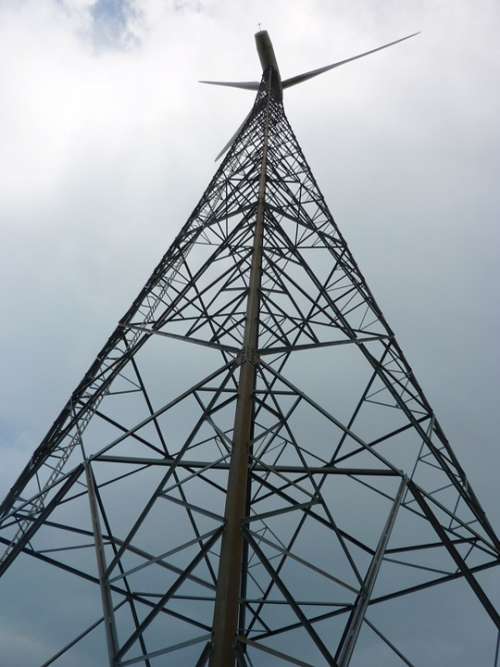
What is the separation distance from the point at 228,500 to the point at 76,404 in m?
5.44

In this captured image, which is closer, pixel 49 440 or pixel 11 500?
pixel 11 500

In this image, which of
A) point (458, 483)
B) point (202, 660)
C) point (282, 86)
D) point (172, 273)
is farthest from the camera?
point (282, 86)

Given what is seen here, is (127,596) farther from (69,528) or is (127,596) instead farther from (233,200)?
(233,200)

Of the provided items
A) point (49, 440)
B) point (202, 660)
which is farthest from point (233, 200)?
point (202, 660)

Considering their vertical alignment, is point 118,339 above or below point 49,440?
above

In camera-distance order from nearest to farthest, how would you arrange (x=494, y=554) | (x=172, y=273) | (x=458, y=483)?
1. (x=494, y=554)
2. (x=458, y=483)
3. (x=172, y=273)

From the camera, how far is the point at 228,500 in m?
5.13

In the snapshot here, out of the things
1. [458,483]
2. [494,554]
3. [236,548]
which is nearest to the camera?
[236,548]

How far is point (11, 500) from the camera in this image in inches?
326

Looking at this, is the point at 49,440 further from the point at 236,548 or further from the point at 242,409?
the point at 236,548

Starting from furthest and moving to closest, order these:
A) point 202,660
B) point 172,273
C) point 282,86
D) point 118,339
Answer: point 282,86, point 172,273, point 118,339, point 202,660

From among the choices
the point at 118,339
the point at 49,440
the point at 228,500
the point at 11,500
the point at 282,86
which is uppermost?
the point at 282,86

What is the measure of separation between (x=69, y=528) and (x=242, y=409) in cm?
382

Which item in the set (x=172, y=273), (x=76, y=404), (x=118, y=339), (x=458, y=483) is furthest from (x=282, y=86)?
(x=458, y=483)
